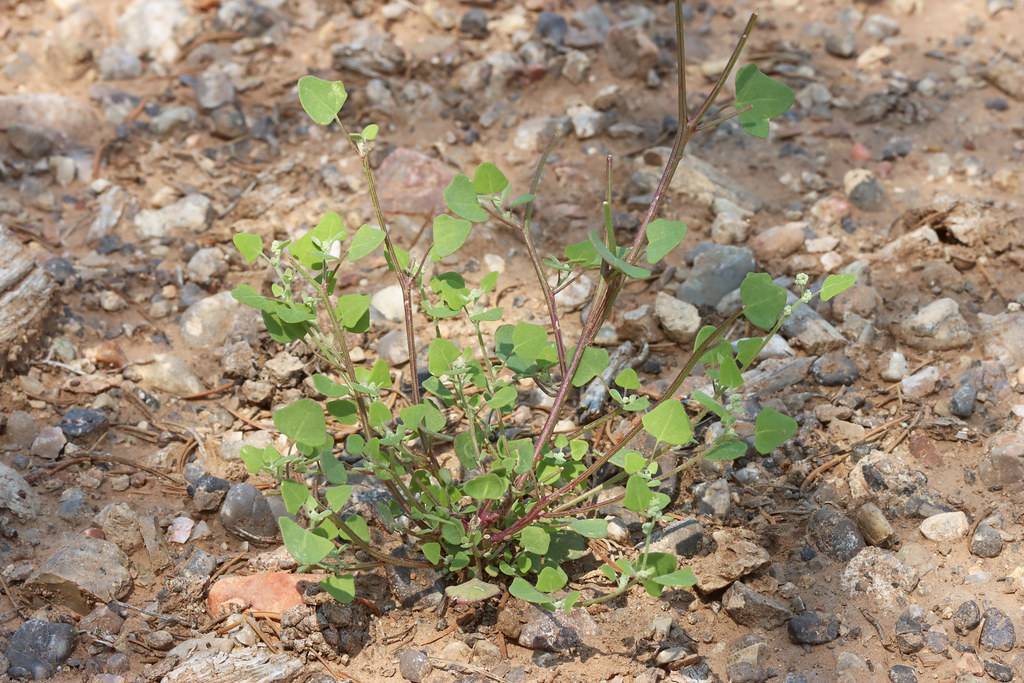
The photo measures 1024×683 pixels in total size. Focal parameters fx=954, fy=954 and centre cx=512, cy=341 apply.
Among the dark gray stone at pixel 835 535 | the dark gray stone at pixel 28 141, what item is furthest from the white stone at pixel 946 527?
the dark gray stone at pixel 28 141

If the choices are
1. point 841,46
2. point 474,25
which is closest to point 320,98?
point 474,25

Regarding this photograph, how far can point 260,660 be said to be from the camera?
244cm

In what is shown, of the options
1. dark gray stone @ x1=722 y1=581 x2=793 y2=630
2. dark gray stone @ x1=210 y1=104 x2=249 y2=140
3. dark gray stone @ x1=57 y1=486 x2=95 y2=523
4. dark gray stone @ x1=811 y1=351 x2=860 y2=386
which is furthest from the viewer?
dark gray stone @ x1=210 y1=104 x2=249 y2=140

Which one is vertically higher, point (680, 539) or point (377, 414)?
point (377, 414)

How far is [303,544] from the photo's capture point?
6.72 ft

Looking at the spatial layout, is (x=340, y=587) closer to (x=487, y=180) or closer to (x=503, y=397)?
(x=503, y=397)

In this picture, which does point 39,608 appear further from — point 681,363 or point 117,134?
point 117,134

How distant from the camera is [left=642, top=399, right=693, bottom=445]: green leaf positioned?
7.02ft

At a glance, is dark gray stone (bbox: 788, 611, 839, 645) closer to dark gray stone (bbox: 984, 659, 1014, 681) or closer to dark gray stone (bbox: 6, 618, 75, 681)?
dark gray stone (bbox: 984, 659, 1014, 681)

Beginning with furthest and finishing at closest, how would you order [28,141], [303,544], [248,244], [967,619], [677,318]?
1. [28,141]
2. [677,318]
3. [967,619]
4. [248,244]
5. [303,544]

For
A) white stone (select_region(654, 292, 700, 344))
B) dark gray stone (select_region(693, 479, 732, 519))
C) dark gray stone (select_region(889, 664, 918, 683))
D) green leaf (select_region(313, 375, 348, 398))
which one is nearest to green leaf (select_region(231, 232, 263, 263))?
green leaf (select_region(313, 375, 348, 398))

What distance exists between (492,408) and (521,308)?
49.3 inches

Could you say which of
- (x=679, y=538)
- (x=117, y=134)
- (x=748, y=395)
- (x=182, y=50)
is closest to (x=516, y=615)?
(x=679, y=538)

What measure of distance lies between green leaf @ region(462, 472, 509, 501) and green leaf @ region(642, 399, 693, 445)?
391 millimetres
